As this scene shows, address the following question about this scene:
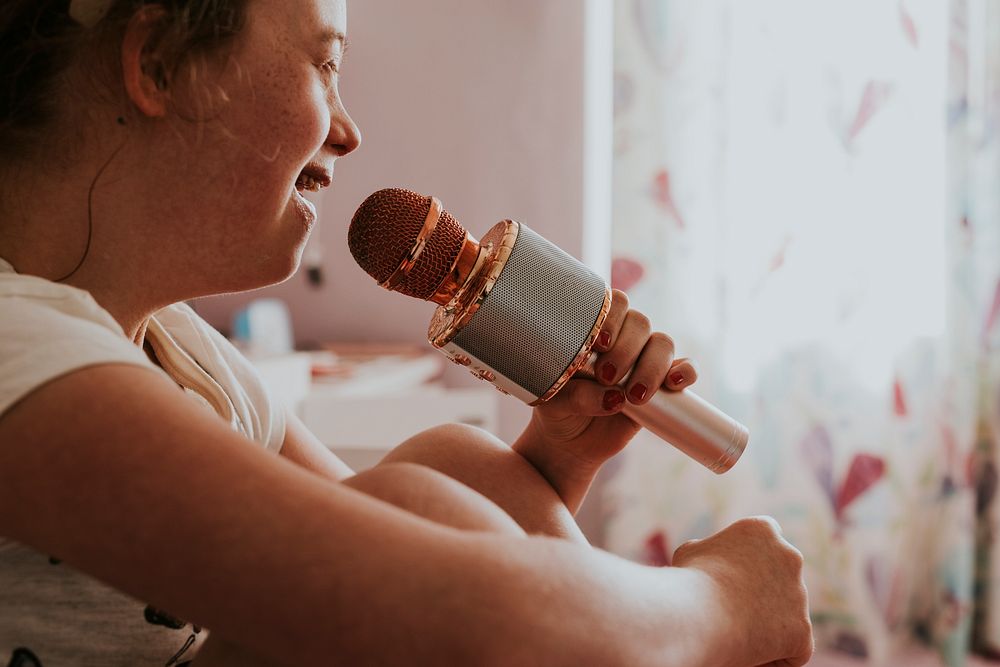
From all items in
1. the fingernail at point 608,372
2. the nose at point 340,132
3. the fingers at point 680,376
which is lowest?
the fingernail at point 608,372

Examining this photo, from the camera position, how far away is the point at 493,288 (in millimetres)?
677

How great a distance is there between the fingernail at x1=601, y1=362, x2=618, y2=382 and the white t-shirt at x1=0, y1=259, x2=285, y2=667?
1.13 ft

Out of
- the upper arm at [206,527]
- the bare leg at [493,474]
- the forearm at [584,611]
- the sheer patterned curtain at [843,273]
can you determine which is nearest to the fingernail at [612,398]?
the bare leg at [493,474]

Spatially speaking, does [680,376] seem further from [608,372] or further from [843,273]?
[843,273]

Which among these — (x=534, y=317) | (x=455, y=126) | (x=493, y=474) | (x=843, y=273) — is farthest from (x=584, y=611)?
(x=455, y=126)

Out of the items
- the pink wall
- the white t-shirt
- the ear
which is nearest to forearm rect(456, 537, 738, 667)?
the white t-shirt

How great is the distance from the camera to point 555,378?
0.71 m

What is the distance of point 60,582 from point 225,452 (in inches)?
8.4

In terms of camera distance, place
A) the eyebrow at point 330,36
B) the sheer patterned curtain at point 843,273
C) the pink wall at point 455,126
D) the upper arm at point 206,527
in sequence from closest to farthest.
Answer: the upper arm at point 206,527 → the eyebrow at point 330,36 → the sheer patterned curtain at point 843,273 → the pink wall at point 455,126

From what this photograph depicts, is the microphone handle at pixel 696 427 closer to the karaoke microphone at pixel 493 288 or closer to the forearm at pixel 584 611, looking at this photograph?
the karaoke microphone at pixel 493 288

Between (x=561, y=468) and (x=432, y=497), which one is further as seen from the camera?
(x=561, y=468)

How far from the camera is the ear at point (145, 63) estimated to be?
0.61 m

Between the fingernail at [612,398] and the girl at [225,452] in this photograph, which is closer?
the girl at [225,452]

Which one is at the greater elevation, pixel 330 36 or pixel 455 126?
pixel 330 36
